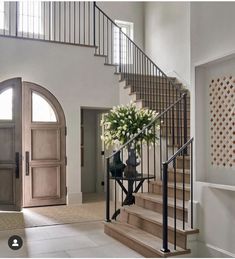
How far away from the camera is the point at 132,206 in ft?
15.9

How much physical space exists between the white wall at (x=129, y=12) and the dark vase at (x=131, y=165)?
17.8 feet

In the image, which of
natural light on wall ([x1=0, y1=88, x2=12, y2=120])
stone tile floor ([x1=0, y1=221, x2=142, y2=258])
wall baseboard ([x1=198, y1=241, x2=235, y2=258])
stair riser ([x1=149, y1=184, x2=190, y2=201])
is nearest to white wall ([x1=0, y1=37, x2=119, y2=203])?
natural light on wall ([x1=0, y1=88, x2=12, y2=120])

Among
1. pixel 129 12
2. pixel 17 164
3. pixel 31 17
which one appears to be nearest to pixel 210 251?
pixel 17 164

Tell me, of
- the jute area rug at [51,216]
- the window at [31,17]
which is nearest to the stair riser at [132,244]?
the jute area rug at [51,216]

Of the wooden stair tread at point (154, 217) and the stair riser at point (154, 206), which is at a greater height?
the stair riser at point (154, 206)

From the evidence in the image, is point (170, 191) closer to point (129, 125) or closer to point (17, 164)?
point (129, 125)

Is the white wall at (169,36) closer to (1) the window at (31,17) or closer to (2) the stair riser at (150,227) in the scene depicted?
(1) the window at (31,17)

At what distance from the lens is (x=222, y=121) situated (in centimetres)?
358

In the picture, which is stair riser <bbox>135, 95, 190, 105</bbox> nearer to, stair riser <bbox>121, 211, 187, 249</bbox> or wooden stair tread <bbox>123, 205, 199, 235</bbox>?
wooden stair tread <bbox>123, 205, 199, 235</bbox>

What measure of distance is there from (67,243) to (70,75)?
3811mm

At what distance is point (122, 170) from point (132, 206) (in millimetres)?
630

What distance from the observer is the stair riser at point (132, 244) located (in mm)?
3618

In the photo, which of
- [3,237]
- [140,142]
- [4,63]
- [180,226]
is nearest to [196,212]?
[180,226]

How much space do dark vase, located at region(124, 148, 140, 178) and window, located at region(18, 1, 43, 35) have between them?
15.7 feet
